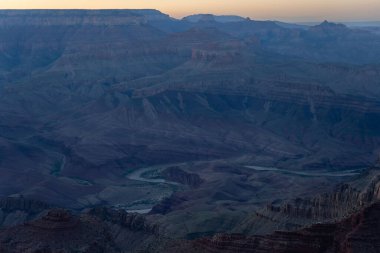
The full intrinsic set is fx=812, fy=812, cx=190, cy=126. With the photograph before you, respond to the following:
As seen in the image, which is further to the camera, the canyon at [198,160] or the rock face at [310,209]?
the rock face at [310,209]

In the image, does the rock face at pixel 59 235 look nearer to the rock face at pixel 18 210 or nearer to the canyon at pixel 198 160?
the canyon at pixel 198 160

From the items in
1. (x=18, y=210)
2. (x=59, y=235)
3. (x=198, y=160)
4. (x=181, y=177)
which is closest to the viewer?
(x=59, y=235)

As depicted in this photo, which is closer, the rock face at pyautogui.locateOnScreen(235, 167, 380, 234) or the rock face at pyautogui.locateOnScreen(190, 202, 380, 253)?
the rock face at pyautogui.locateOnScreen(190, 202, 380, 253)

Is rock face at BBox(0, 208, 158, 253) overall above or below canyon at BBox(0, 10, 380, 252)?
above

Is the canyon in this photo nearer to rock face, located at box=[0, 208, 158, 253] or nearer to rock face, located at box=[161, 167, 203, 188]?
rock face, located at box=[0, 208, 158, 253]

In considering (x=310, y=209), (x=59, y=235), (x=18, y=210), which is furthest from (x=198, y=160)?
(x=59, y=235)

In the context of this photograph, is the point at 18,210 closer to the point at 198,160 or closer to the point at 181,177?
the point at 181,177

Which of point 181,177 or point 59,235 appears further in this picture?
point 181,177

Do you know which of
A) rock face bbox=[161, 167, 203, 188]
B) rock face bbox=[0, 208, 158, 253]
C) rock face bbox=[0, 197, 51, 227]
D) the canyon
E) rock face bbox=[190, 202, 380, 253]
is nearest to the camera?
rock face bbox=[190, 202, 380, 253]

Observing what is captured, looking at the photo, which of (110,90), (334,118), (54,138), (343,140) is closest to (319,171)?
(343,140)

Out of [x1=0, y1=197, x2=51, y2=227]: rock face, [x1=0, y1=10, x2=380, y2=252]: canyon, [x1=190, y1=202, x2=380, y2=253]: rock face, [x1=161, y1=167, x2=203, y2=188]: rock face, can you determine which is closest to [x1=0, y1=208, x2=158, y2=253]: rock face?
[x1=0, y1=10, x2=380, y2=252]: canyon

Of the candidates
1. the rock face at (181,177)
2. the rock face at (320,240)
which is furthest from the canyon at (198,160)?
the rock face at (181,177)

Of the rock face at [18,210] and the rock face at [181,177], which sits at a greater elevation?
the rock face at [18,210]
